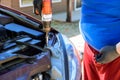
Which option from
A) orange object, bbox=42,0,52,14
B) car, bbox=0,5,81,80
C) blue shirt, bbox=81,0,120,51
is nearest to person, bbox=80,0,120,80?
blue shirt, bbox=81,0,120,51

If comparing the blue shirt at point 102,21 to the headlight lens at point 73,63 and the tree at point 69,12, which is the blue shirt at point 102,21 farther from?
the tree at point 69,12

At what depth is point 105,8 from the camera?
6.25 feet

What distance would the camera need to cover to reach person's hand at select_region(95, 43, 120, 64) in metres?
1.77

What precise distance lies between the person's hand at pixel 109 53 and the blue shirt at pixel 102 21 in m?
0.12

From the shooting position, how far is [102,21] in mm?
1944

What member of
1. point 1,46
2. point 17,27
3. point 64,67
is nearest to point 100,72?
point 64,67

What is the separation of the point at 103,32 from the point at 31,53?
0.56 meters

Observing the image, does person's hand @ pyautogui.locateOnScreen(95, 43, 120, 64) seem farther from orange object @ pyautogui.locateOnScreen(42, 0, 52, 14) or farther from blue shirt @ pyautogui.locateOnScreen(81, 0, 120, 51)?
orange object @ pyautogui.locateOnScreen(42, 0, 52, 14)

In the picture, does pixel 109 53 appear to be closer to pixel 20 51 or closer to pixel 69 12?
pixel 20 51

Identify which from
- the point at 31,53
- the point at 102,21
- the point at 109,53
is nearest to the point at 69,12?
the point at 31,53

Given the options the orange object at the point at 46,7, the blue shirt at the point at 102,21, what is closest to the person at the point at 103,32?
the blue shirt at the point at 102,21

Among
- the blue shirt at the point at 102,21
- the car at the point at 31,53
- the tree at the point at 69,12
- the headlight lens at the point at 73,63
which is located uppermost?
the blue shirt at the point at 102,21

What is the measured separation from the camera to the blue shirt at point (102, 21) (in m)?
1.89

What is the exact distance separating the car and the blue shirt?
0.34 m
